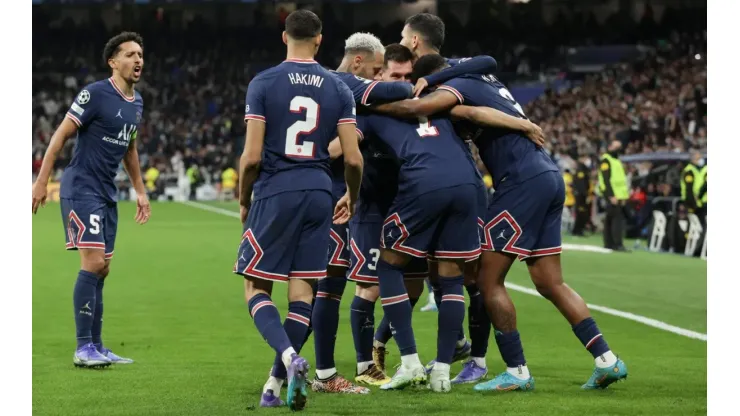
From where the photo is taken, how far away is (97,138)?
320 inches

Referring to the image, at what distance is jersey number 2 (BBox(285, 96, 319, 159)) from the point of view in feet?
20.3

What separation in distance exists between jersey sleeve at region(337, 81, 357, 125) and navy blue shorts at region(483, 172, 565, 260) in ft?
3.80

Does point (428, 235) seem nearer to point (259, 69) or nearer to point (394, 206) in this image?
point (394, 206)

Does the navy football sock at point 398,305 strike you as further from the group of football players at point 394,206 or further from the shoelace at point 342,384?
the shoelace at point 342,384

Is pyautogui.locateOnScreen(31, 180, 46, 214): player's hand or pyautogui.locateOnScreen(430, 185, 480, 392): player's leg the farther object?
pyautogui.locateOnScreen(31, 180, 46, 214): player's hand

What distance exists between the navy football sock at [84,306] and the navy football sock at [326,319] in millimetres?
1788

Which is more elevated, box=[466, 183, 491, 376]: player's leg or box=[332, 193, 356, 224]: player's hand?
box=[332, 193, 356, 224]: player's hand

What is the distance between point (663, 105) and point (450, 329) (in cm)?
3187

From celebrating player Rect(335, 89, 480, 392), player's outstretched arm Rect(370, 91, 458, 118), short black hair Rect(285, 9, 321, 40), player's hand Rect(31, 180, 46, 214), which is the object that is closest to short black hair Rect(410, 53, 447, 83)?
player's outstretched arm Rect(370, 91, 458, 118)

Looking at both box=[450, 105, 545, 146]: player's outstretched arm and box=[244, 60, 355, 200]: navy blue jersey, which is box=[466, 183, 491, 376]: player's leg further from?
box=[244, 60, 355, 200]: navy blue jersey

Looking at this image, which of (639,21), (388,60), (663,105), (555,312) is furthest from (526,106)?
(388,60)

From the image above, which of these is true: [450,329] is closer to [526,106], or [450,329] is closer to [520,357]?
[520,357]

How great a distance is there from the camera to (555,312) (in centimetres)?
1201

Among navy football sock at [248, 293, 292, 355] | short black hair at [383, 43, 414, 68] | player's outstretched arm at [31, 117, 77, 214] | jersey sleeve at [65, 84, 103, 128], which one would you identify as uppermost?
short black hair at [383, 43, 414, 68]
